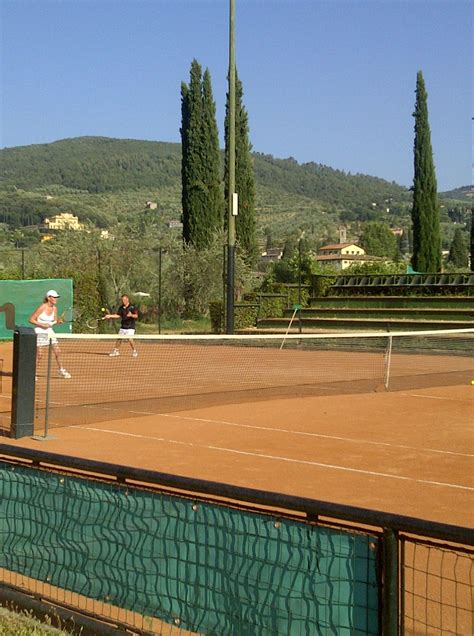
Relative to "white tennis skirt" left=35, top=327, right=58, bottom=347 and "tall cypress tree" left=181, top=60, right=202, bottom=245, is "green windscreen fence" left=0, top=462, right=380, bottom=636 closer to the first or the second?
"white tennis skirt" left=35, top=327, right=58, bottom=347

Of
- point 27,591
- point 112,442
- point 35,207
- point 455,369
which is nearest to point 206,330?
point 455,369

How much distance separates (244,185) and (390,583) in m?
42.2

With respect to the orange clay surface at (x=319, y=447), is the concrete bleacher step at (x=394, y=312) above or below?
above

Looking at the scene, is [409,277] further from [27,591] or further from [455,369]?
[27,591]

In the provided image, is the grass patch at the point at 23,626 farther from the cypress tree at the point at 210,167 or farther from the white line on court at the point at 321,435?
the cypress tree at the point at 210,167

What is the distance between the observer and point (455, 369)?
20188 mm

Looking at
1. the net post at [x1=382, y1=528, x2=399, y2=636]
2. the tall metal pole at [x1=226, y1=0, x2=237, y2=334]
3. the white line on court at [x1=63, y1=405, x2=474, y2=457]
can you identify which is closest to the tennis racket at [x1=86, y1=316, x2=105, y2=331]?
the tall metal pole at [x1=226, y1=0, x2=237, y2=334]

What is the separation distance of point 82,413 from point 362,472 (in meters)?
5.18

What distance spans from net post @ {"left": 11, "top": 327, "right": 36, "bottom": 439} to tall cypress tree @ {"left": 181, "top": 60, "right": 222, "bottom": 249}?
31.2 metres

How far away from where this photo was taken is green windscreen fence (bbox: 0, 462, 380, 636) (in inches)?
144

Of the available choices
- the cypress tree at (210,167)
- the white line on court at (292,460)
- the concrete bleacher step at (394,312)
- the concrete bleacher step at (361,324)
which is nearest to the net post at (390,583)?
the white line on court at (292,460)

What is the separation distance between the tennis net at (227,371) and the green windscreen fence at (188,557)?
6080 mm

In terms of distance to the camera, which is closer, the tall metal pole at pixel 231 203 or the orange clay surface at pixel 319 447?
the orange clay surface at pixel 319 447

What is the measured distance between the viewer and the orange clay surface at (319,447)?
827 cm
